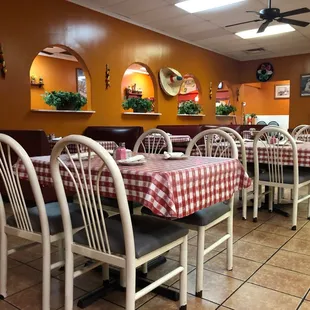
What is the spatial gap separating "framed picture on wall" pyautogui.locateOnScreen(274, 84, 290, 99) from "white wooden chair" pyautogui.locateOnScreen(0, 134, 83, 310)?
429 inches

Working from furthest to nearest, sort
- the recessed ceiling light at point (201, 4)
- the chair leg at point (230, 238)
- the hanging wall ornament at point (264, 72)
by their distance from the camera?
the hanging wall ornament at point (264, 72)
the recessed ceiling light at point (201, 4)
the chair leg at point (230, 238)

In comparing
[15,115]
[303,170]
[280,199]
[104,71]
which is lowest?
[280,199]

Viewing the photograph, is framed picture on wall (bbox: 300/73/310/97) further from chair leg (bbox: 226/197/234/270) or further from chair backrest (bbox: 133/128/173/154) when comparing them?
chair leg (bbox: 226/197/234/270)

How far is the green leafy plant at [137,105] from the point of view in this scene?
6088mm

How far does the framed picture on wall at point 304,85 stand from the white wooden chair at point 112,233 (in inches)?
317

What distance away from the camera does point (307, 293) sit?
192cm

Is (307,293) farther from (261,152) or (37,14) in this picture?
(37,14)

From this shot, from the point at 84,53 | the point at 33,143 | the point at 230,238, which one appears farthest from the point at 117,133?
the point at 230,238

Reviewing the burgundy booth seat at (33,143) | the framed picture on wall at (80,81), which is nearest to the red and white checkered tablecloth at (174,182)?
the burgundy booth seat at (33,143)

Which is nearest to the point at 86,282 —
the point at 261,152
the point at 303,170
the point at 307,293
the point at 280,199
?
the point at 307,293

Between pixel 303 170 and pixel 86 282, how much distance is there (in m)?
2.51

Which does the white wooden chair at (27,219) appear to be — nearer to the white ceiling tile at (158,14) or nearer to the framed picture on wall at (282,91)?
the white ceiling tile at (158,14)

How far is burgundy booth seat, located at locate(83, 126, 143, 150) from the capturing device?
5.05 metres

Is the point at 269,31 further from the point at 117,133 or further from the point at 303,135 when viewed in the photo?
the point at 117,133
